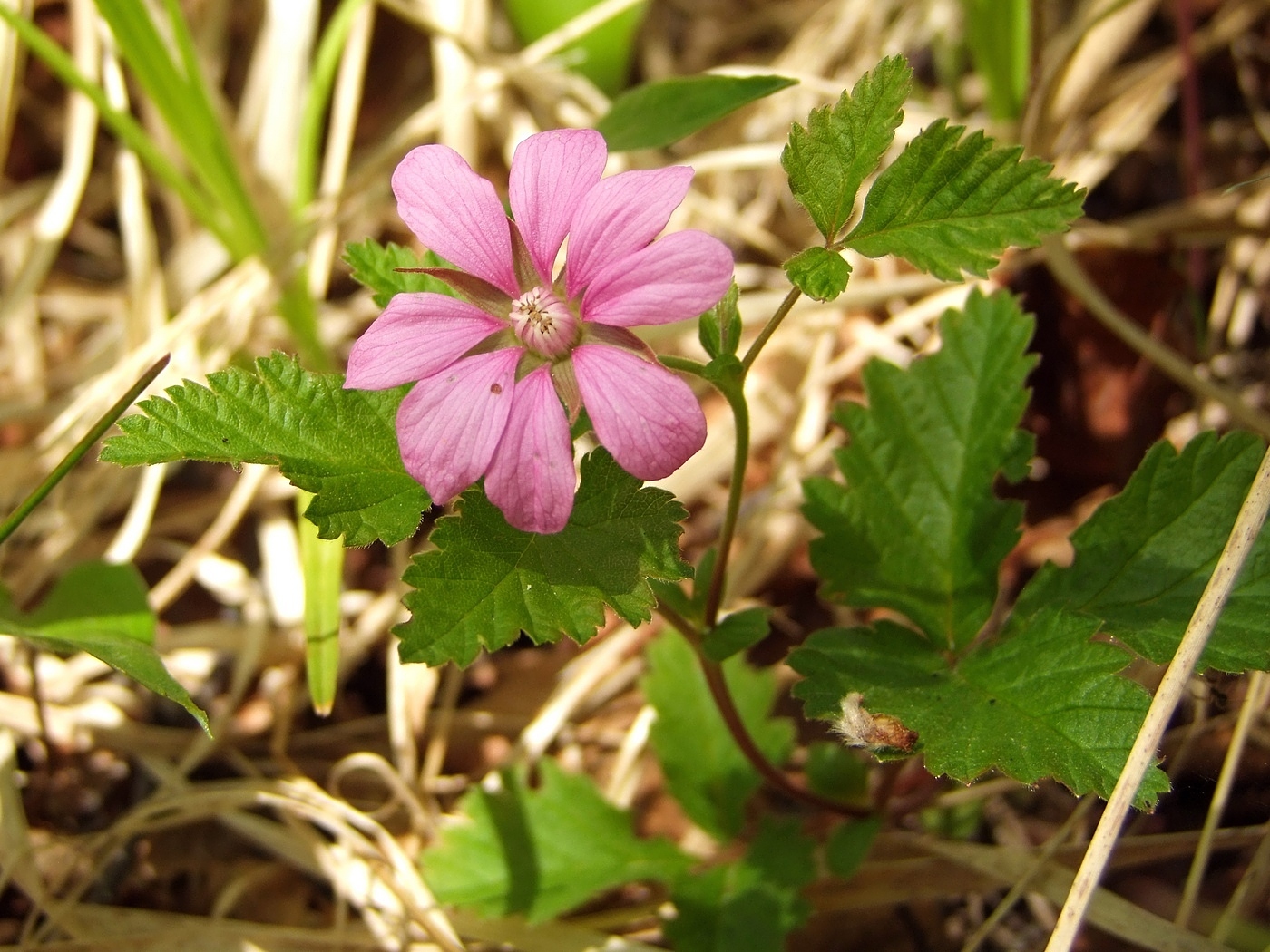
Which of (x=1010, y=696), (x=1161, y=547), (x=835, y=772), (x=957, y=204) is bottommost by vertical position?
(x=835, y=772)

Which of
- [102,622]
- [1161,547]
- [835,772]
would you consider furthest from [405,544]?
[1161,547]

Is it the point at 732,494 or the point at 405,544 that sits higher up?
the point at 732,494

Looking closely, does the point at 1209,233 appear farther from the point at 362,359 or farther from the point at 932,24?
the point at 362,359

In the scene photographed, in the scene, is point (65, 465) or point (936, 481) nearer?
point (65, 465)

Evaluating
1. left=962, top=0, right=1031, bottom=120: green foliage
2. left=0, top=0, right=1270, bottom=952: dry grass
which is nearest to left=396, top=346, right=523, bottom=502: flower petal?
left=0, top=0, right=1270, bottom=952: dry grass

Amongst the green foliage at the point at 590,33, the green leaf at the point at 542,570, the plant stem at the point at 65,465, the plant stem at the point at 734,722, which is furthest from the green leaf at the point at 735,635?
the green foliage at the point at 590,33

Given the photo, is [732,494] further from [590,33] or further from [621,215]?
[590,33]

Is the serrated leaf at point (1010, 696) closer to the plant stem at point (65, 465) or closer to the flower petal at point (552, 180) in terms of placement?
the flower petal at point (552, 180)

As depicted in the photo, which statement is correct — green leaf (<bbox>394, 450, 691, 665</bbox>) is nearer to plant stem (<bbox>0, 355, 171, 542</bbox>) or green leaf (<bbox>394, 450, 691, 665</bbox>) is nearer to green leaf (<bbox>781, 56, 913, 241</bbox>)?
green leaf (<bbox>781, 56, 913, 241</bbox>)
